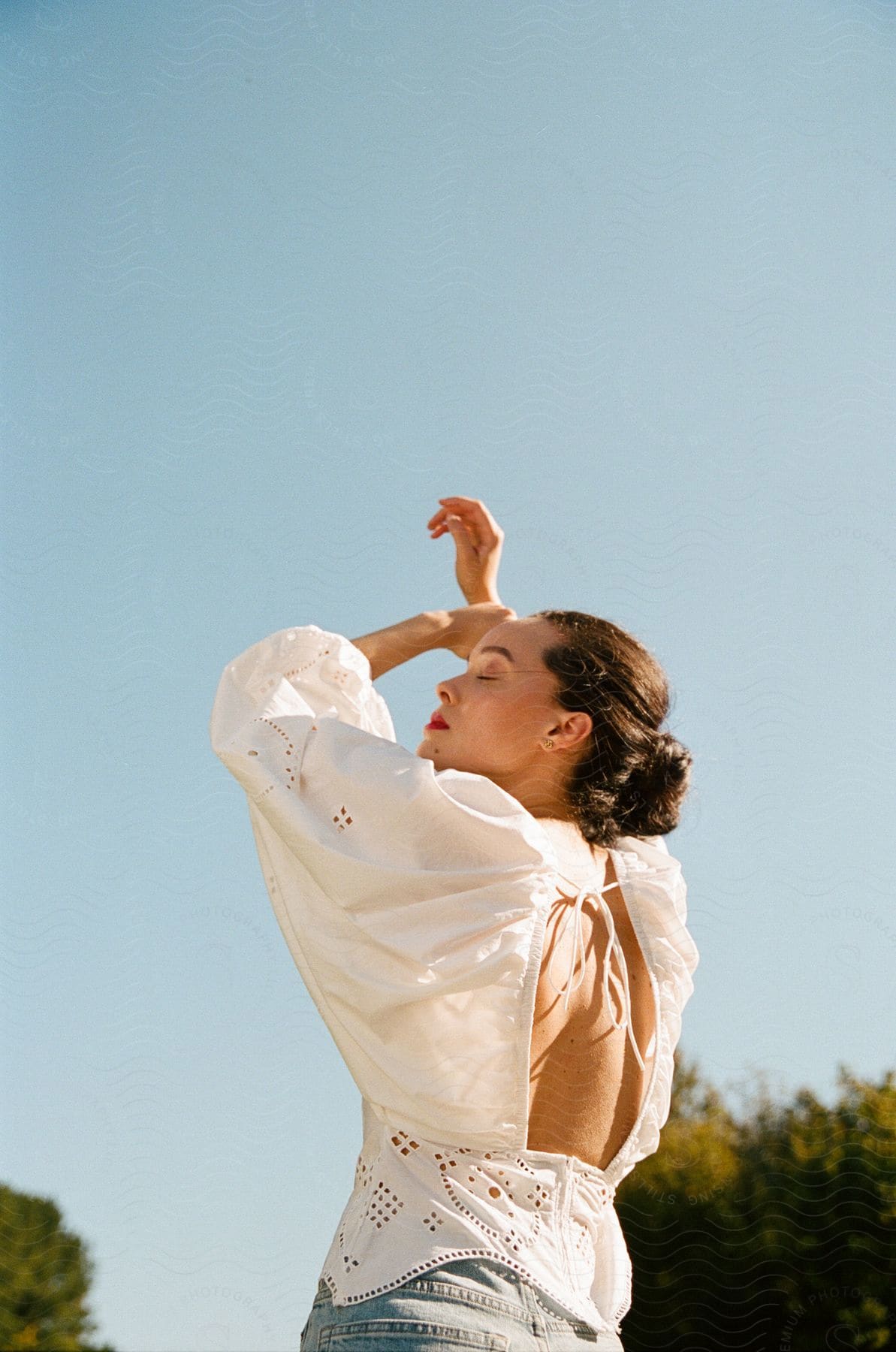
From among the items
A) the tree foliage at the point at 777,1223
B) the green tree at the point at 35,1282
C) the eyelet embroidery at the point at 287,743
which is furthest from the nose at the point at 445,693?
the green tree at the point at 35,1282

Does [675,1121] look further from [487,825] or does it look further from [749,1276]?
[487,825]

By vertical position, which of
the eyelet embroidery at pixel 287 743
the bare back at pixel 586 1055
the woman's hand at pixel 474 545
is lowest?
the bare back at pixel 586 1055

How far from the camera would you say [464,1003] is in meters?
1.16

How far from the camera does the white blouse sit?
1.08 metres


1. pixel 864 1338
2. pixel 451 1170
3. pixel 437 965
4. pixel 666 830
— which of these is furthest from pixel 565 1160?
pixel 864 1338

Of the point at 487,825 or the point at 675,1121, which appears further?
the point at 675,1121

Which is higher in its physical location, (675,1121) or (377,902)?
(675,1121)

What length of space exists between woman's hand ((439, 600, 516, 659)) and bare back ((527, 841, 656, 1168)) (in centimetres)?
55

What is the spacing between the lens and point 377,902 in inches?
46.3

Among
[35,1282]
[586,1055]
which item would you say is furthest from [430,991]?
[35,1282]

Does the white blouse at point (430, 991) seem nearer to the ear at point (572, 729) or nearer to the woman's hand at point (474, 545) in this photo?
the ear at point (572, 729)

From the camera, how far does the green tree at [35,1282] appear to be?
17.9ft

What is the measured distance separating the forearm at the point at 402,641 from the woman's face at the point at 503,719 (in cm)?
21

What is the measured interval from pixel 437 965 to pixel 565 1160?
24cm
